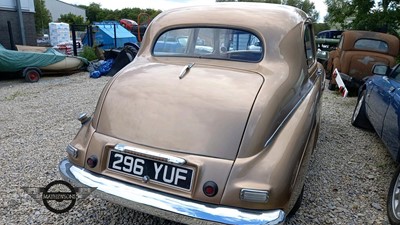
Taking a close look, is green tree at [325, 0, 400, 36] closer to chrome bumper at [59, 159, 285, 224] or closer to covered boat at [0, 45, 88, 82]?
covered boat at [0, 45, 88, 82]

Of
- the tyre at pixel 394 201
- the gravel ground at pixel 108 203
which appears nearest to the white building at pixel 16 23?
the gravel ground at pixel 108 203

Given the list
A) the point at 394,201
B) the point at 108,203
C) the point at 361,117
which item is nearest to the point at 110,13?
the point at 361,117

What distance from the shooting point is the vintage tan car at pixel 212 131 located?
1982mm

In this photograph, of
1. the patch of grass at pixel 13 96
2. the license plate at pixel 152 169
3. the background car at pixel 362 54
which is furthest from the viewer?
the background car at pixel 362 54

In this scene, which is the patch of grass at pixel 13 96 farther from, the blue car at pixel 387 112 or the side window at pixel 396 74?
the side window at pixel 396 74

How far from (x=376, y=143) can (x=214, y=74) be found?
3378 millimetres

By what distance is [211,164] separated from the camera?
80.1 inches

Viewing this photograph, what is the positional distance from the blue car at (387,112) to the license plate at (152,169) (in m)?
1.86

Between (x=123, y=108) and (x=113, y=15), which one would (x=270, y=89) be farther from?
(x=113, y=15)

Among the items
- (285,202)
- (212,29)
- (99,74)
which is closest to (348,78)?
(212,29)

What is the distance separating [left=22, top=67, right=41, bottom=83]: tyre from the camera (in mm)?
8823

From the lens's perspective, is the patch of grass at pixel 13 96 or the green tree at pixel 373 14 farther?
the green tree at pixel 373 14

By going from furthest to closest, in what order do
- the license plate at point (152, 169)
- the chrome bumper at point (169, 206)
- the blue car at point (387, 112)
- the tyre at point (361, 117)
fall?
the tyre at point (361, 117), the blue car at point (387, 112), the license plate at point (152, 169), the chrome bumper at point (169, 206)

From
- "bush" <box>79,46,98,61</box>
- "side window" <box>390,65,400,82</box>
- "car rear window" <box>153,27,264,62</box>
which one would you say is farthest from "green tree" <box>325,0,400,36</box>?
"bush" <box>79,46,98,61</box>
